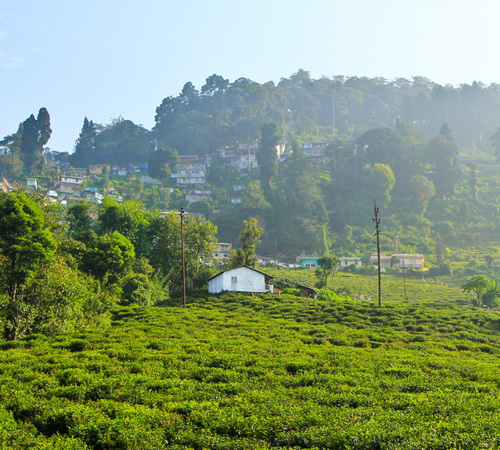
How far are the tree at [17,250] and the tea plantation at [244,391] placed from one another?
241 centimetres

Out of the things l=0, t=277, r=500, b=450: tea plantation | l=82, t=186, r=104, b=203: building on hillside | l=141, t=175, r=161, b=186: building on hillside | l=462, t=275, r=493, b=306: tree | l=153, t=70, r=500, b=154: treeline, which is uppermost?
l=153, t=70, r=500, b=154: treeline

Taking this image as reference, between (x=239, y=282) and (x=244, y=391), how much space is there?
104ft

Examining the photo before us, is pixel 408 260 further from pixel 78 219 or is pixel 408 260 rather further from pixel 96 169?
pixel 96 169

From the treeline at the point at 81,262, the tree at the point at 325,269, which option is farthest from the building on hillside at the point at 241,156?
the treeline at the point at 81,262

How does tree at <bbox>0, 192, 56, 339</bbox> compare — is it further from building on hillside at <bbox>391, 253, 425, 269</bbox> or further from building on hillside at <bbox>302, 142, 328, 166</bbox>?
building on hillside at <bbox>302, 142, 328, 166</bbox>

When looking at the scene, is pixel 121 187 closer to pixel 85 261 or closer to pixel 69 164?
pixel 69 164

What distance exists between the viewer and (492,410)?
11.3m

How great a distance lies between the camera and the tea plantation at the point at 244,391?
9844 mm

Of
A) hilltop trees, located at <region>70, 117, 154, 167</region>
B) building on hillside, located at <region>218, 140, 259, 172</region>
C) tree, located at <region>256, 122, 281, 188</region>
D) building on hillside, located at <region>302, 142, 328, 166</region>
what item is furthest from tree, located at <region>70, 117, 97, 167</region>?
building on hillside, located at <region>302, 142, 328, 166</region>

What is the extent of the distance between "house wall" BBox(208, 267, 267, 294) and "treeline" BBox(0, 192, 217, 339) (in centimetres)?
383

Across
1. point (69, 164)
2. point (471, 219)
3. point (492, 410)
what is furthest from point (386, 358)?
point (69, 164)

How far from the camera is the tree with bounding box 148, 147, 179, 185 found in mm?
116188

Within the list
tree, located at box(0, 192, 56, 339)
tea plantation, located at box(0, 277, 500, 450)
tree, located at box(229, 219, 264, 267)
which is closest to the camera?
tea plantation, located at box(0, 277, 500, 450)

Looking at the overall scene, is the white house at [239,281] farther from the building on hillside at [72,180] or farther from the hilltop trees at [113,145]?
the hilltop trees at [113,145]
